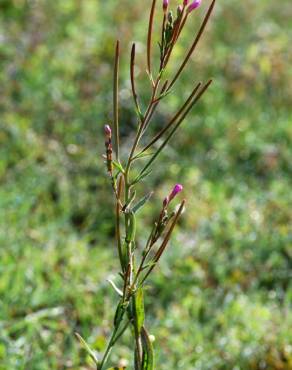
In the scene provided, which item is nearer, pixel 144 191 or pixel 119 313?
pixel 119 313

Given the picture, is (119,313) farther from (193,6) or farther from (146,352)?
(193,6)

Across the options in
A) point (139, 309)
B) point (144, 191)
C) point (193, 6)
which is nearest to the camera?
point (193, 6)

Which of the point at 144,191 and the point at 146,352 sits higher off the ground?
the point at 146,352

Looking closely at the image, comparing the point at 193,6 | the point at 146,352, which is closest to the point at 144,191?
the point at 146,352

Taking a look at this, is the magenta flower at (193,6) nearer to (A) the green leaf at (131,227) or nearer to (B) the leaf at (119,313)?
(A) the green leaf at (131,227)

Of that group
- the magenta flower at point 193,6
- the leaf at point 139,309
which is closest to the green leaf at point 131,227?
the leaf at point 139,309

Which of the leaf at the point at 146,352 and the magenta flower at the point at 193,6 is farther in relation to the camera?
the leaf at the point at 146,352

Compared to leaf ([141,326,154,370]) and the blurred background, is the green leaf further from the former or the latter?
the blurred background
